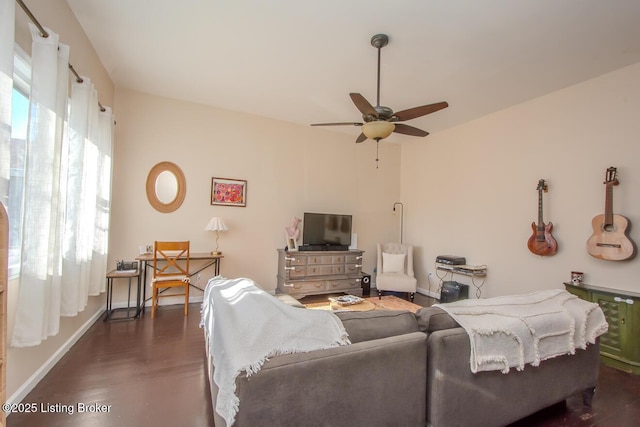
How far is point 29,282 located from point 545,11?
4.08 m

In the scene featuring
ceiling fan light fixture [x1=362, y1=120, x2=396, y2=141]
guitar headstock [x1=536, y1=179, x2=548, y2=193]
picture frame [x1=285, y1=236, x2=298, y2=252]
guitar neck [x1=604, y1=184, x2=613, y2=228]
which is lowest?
picture frame [x1=285, y1=236, x2=298, y2=252]

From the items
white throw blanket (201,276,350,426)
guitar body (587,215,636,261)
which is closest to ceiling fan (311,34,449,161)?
white throw blanket (201,276,350,426)

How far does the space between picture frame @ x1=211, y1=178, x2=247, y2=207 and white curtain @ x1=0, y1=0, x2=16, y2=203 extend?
2.91m

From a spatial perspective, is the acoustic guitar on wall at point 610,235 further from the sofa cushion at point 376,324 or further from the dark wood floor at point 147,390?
the sofa cushion at point 376,324

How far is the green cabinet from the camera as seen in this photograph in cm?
252

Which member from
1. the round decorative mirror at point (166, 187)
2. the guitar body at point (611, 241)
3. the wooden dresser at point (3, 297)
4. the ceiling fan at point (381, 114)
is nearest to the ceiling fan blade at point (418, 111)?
the ceiling fan at point (381, 114)

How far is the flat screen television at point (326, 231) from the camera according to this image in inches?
184

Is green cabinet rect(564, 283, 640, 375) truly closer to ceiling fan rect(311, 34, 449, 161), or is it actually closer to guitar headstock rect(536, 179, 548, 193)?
guitar headstock rect(536, 179, 548, 193)

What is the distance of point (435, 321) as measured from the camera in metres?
1.51

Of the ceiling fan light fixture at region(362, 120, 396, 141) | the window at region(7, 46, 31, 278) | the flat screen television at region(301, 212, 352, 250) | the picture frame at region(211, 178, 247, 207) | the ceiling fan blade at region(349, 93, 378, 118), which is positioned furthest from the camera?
the flat screen television at region(301, 212, 352, 250)

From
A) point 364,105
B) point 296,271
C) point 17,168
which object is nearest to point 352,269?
point 296,271

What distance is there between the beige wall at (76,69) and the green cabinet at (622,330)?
475 cm

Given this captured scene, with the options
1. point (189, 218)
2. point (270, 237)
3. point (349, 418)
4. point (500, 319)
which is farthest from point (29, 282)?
point (270, 237)

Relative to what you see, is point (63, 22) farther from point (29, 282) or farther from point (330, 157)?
point (330, 157)
